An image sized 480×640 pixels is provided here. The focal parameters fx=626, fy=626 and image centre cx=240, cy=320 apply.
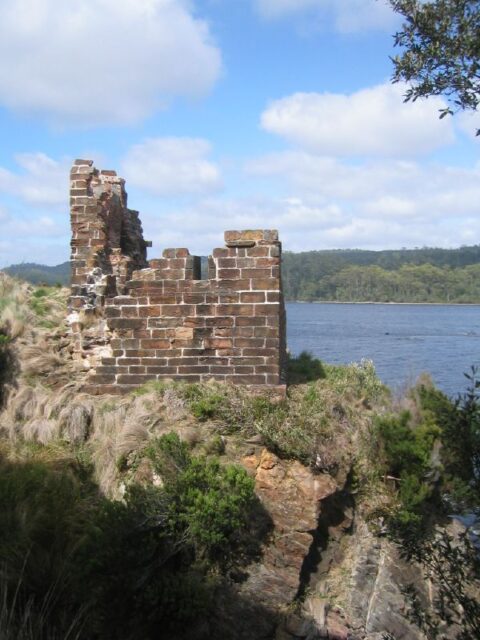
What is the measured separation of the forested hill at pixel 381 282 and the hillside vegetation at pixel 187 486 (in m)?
107

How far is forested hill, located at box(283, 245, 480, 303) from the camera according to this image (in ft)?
374

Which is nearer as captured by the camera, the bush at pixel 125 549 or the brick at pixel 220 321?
the bush at pixel 125 549

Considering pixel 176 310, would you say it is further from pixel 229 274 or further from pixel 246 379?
pixel 246 379

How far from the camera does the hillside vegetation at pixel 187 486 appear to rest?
564 centimetres

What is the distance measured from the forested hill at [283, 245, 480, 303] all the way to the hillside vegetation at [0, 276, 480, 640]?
350ft

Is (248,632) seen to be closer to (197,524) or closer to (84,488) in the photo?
A: (197,524)

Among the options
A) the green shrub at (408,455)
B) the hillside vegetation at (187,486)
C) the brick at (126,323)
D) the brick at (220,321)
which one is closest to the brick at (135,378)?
the hillside vegetation at (187,486)

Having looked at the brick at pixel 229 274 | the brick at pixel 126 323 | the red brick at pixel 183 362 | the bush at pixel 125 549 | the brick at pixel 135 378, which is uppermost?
the brick at pixel 229 274

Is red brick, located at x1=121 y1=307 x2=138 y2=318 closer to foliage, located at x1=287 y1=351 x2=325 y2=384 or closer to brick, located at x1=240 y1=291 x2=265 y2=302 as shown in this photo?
brick, located at x1=240 y1=291 x2=265 y2=302

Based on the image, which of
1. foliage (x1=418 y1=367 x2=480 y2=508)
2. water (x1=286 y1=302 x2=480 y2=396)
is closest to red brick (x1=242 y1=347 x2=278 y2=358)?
foliage (x1=418 y1=367 x2=480 y2=508)

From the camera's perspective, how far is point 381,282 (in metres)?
120

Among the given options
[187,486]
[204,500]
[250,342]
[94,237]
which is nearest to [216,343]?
[250,342]

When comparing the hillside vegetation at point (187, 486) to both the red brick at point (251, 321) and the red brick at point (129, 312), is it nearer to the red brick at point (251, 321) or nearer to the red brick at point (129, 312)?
the red brick at point (251, 321)

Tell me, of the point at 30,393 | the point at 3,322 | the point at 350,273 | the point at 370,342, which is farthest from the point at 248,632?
the point at 350,273
